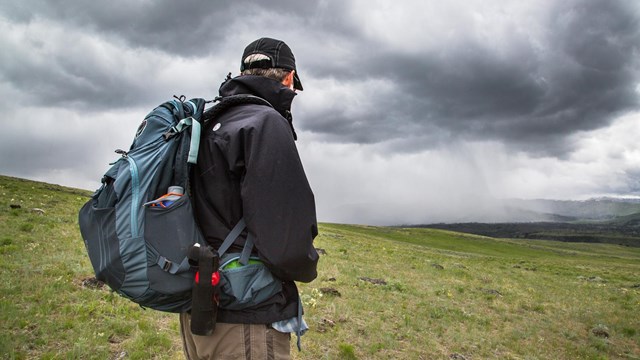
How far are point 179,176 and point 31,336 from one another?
6.95 meters

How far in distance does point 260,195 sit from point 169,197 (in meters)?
0.85

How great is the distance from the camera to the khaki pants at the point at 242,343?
3.67 m

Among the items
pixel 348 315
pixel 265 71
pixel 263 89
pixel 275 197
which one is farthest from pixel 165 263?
pixel 348 315

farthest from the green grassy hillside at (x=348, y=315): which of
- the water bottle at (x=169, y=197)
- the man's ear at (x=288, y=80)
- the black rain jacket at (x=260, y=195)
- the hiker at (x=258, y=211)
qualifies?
the man's ear at (x=288, y=80)

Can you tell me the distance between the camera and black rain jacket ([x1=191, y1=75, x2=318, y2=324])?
3512mm

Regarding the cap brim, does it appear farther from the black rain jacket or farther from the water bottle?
the water bottle

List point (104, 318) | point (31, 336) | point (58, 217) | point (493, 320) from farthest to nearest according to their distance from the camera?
point (58, 217) < point (493, 320) < point (104, 318) < point (31, 336)

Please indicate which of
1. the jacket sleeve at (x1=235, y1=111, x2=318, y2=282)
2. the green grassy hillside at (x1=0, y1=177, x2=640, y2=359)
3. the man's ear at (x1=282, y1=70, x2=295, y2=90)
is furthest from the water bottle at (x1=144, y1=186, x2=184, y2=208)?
the green grassy hillside at (x1=0, y1=177, x2=640, y2=359)

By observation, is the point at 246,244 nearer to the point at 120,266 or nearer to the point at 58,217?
the point at 120,266

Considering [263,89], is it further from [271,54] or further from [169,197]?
[169,197]

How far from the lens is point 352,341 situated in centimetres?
1133

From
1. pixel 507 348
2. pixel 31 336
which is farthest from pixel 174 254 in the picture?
pixel 507 348

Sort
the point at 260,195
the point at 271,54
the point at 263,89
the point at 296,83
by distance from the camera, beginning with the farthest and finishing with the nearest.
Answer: the point at 296,83 → the point at 271,54 → the point at 263,89 → the point at 260,195

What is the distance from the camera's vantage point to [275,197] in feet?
11.5
